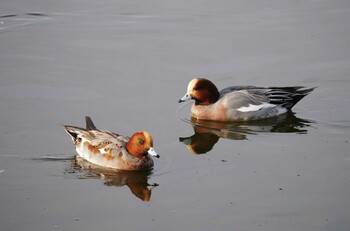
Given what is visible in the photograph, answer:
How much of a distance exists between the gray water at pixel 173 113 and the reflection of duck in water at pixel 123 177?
36 mm

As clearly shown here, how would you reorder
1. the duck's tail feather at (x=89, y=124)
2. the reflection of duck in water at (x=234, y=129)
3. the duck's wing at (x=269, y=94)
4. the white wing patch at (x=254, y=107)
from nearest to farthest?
the duck's tail feather at (x=89, y=124)
the reflection of duck in water at (x=234, y=129)
the white wing patch at (x=254, y=107)
the duck's wing at (x=269, y=94)

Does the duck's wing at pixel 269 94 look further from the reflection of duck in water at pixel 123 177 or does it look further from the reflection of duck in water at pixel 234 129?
the reflection of duck in water at pixel 123 177

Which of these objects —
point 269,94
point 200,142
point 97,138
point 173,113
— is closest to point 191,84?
point 173,113

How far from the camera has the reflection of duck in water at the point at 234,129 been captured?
11414 mm

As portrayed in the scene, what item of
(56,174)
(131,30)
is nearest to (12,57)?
(131,30)

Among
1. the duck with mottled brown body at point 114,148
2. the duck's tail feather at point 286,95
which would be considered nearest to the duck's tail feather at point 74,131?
the duck with mottled brown body at point 114,148

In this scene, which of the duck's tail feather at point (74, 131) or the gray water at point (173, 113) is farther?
the duck's tail feather at point (74, 131)

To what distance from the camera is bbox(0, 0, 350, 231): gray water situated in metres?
8.85

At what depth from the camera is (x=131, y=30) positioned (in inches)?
638

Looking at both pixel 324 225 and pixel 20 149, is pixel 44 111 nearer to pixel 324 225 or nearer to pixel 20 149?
pixel 20 149

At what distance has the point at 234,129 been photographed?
1212 cm

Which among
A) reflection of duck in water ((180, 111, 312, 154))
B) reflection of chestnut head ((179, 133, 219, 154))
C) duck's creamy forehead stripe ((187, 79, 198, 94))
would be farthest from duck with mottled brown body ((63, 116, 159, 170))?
duck's creamy forehead stripe ((187, 79, 198, 94))

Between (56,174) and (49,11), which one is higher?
(49,11)

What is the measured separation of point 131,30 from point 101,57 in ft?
6.12
